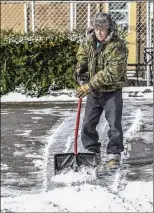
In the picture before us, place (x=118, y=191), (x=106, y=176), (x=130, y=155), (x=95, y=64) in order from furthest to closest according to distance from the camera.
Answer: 1. (x=130, y=155)
2. (x=106, y=176)
3. (x=118, y=191)
4. (x=95, y=64)

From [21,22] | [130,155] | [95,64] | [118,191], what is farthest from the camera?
[21,22]

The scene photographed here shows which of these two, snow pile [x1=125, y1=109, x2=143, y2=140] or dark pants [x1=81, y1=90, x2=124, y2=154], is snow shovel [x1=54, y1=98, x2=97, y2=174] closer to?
dark pants [x1=81, y1=90, x2=124, y2=154]

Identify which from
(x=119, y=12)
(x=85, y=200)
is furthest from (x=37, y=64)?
(x=85, y=200)

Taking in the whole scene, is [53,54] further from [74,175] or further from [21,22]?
[74,175]

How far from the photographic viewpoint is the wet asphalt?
7.60 m

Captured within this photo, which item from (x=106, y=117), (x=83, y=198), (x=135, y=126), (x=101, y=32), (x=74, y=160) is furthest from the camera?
(x=135, y=126)

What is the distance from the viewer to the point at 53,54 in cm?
1406

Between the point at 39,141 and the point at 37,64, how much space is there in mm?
4382

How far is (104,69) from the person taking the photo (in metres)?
5.91

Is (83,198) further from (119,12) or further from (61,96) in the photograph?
(119,12)

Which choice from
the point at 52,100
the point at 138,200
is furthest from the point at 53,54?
the point at 138,200

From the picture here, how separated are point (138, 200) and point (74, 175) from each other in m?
0.95

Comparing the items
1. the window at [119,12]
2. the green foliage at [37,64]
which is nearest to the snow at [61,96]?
the green foliage at [37,64]

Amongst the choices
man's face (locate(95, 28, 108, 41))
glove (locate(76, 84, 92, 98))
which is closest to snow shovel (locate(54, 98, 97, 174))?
glove (locate(76, 84, 92, 98))
